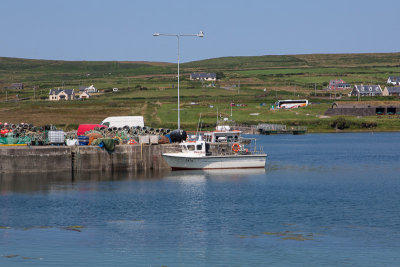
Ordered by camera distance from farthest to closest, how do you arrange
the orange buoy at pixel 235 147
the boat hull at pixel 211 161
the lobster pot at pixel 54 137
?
the lobster pot at pixel 54 137 < the orange buoy at pixel 235 147 < the boat hull at pixel 211 161

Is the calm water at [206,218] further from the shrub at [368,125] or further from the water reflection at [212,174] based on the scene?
the shrub at [368,125]

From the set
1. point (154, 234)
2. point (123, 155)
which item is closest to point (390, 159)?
point (123, 155)

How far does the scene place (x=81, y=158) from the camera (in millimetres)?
63688

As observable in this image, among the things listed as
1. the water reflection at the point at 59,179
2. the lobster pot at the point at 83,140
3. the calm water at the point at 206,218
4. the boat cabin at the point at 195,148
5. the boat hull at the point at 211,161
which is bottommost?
the calm water at the point at 206,218

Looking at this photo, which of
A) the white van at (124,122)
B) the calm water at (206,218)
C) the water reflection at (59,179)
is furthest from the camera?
the white van at (124,122)

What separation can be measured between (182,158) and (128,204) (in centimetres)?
1627

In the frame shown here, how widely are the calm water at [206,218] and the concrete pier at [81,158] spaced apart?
146 centimetres

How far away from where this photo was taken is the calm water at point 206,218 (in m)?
33.1

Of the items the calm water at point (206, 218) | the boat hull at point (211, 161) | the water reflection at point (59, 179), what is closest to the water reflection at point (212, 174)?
the calm water at point (206, 218)

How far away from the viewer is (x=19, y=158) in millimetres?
62156

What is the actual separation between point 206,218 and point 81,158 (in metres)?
24.4

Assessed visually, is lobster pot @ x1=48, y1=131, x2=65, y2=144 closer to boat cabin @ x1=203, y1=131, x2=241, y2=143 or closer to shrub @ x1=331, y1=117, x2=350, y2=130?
boat cabin @ x1=203, y1=131, x2=241, y2=143

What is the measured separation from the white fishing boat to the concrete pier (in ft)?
4.26

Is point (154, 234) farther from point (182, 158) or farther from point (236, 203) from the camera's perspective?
point (182, 158)
